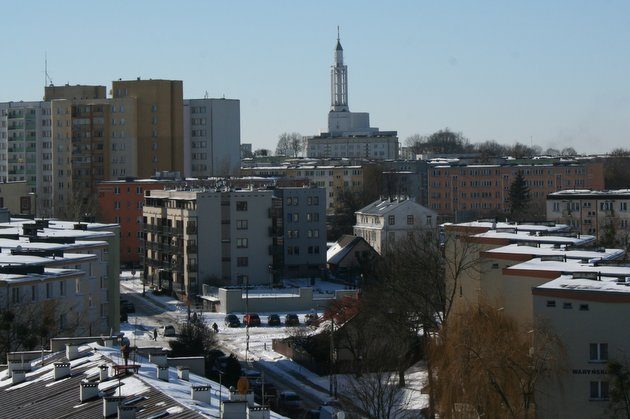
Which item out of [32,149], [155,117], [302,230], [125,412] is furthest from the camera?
[32,149]

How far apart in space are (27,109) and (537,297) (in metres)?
68.1

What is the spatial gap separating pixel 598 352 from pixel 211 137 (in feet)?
229

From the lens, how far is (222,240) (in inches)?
2386

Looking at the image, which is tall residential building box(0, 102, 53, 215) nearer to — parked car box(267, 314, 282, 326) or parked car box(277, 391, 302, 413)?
parked car box(267, 314, 282, 326)

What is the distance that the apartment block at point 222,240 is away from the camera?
60219 millimetres

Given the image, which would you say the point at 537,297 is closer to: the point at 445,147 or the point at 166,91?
the point at 166,91

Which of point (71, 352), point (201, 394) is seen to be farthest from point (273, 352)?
point (201, 394)

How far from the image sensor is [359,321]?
39188 mm

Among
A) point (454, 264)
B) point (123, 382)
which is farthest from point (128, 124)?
point (123, 382)

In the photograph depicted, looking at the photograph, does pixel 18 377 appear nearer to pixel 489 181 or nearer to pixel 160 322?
pixel 160 322

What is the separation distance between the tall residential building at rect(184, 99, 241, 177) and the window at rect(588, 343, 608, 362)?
2630 inches

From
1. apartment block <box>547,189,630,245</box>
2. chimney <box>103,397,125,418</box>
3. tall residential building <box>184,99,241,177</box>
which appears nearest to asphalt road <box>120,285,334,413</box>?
chimney <box>103,397,125,418</box>

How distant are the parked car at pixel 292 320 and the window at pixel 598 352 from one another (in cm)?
2117

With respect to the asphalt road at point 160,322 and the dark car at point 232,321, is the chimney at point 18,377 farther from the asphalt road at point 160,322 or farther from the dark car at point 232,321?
the dark car at point 232,321
